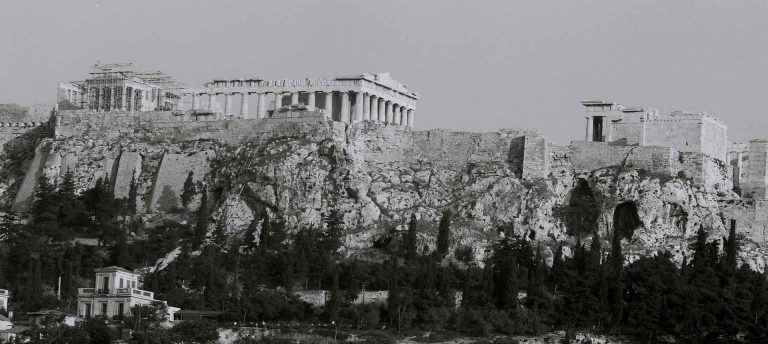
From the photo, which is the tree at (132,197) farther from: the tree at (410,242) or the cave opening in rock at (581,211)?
the cave opening in rock at (581,211)

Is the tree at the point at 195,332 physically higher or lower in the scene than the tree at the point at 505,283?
lower

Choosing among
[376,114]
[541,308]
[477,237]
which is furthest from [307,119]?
[541,308]

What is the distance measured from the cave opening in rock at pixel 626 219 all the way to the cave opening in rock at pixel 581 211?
119 cm

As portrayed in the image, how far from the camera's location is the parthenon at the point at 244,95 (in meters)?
122

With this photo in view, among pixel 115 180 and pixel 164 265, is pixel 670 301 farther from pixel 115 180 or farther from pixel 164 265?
pixel 115 180

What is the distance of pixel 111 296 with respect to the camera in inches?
3888

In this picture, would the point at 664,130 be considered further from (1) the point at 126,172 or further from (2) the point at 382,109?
(1) the point at 126,172

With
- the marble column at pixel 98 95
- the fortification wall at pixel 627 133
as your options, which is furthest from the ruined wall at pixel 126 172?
the fortification wall at pixel 627 133

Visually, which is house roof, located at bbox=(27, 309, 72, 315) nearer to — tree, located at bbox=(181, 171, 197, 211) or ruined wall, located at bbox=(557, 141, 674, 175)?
tree, located at bbox=(181, 171, 197, 211)

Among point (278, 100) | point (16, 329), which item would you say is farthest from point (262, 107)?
point (16, 329)

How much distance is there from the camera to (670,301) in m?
103

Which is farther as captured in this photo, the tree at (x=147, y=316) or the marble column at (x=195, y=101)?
the marble column at (x=195, y=101)

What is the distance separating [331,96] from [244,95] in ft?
22.2

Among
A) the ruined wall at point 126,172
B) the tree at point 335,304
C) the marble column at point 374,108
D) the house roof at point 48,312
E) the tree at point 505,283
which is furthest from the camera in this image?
the marble column at point 374,108
